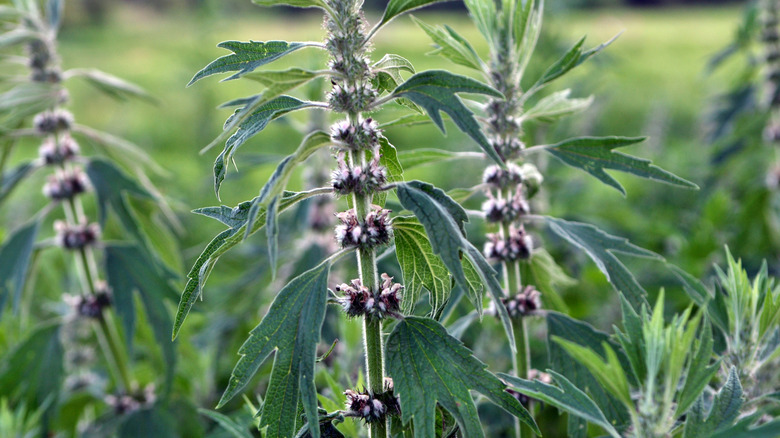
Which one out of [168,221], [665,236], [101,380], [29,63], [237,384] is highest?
[29,63]

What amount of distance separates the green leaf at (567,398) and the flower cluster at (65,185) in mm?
1887

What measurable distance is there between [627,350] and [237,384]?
0.68 meters

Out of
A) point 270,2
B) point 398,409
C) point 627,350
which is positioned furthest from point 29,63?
point 627,350

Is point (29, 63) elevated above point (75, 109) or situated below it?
below

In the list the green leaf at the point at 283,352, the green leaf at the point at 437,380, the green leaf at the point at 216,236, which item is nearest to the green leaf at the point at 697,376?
the green leaf at the point at 437,380

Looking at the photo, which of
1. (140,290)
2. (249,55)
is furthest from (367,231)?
(140,290)

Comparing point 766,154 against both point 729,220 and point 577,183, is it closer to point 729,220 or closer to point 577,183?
point 729,220

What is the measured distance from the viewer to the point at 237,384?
3.79 ft

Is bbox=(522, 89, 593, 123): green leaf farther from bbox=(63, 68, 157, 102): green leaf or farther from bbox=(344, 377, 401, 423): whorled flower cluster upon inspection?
bbox=(63, 68, 157, 102): green leaf

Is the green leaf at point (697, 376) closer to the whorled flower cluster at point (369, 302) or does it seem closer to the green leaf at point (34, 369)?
the whorled flower cluster at point (369, 302)

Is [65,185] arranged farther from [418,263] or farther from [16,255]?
[418,263]

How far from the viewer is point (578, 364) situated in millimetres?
1557

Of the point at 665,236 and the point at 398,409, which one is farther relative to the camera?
the point at 665,236

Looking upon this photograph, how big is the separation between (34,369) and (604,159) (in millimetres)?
2059
